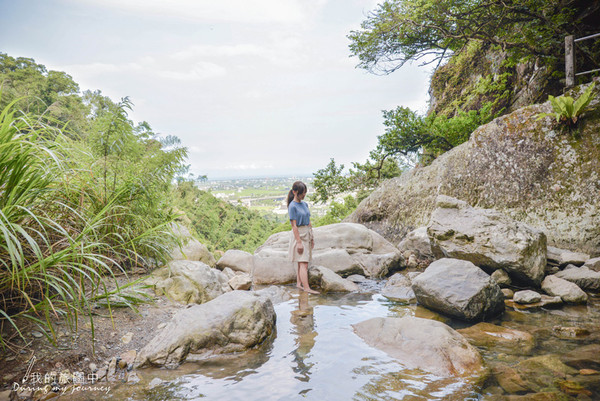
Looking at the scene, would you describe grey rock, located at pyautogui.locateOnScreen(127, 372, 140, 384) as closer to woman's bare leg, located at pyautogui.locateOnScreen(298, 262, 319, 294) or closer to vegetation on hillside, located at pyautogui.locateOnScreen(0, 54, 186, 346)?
vegetation on hillside, located at pyautogui.locateOnScreen(0, 54, 186, 346)

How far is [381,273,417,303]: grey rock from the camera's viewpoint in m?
6.06

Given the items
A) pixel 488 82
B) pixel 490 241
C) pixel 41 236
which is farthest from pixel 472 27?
pixel 41 236

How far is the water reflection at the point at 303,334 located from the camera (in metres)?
3.51

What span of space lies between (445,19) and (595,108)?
16.3 feet

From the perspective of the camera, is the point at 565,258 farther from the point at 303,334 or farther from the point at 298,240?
the point at 303,334

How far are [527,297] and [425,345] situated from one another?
9.14 feet

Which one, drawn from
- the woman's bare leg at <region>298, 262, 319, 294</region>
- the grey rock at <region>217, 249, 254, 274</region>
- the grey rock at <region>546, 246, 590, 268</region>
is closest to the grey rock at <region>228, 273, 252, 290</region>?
the woman's bare leg at <region>298, 262, 319, 294</region>

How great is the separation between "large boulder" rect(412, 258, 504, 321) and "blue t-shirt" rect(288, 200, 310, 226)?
253 centimetres

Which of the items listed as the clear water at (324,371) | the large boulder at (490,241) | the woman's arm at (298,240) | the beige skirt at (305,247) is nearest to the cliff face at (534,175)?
the large boulder at (490,241)

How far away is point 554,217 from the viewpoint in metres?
7.05

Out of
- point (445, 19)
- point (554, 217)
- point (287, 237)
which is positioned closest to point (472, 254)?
point (554, 217)

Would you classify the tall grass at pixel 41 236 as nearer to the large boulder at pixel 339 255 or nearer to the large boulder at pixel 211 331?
the large boulder at pixel 211 331

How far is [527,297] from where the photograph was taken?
208 inches

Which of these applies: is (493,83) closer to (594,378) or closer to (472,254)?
(472,254)
